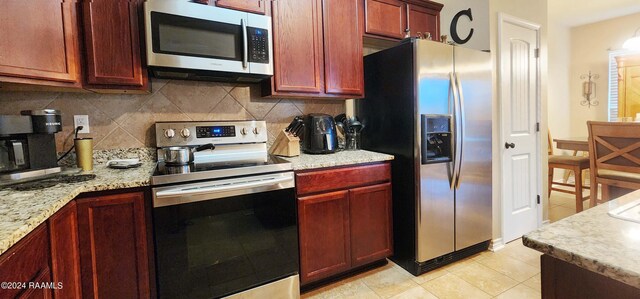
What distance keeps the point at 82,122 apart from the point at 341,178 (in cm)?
162

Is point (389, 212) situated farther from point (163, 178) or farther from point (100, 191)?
point (100, 191)

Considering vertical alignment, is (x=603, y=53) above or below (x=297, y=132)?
above

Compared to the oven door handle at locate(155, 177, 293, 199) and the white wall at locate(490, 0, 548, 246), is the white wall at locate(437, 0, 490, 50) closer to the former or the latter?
the white wall at locate(490, 0, 548, 246)

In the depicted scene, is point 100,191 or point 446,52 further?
point 446,52

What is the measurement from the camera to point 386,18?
2346 millimetres

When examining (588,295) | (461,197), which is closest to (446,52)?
(461,197)

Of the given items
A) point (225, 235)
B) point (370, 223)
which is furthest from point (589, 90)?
point (225, 235)

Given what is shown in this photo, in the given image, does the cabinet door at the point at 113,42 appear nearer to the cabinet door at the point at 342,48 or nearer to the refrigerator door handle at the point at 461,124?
the cabinet door at the point at 342,48

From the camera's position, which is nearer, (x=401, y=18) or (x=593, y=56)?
(x=401, y=18)

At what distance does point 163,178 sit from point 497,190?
2525 millimetres

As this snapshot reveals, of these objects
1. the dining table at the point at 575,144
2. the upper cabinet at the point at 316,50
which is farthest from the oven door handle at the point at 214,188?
the dining table at the point at 575,144

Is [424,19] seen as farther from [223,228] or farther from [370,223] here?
[223,228]

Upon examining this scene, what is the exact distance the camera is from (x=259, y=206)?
1.59 meters

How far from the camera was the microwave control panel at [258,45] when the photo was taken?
1.82 metres
